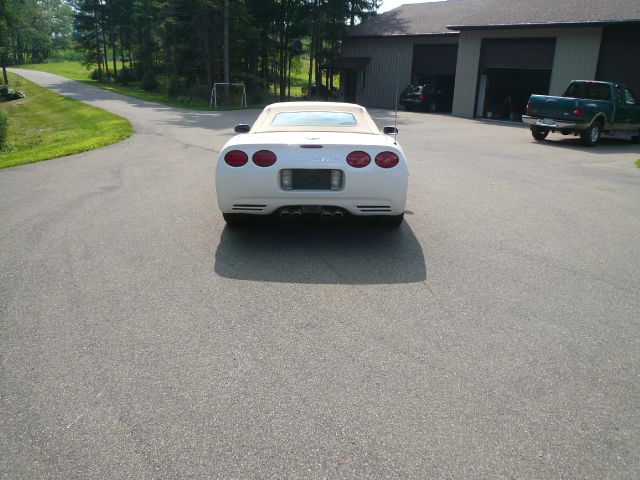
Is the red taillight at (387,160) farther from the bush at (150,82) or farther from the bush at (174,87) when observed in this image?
the bush at (150,82)

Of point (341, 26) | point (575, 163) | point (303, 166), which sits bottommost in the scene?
point (575, 163)

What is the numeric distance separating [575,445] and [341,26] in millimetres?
39972

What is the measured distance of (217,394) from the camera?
311 cm

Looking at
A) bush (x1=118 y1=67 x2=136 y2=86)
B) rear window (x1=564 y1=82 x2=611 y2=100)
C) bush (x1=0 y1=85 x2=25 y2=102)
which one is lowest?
bush (x1=0 y1=85 x2=25 y2=102)

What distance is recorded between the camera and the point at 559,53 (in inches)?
1035

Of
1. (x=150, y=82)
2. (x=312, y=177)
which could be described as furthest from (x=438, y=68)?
(x=312, y=177)

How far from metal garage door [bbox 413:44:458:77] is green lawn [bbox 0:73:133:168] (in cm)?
2067

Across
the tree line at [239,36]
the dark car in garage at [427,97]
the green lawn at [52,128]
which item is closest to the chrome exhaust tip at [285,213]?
the green lawn at [52,128]

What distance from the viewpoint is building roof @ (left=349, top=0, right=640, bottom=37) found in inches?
970

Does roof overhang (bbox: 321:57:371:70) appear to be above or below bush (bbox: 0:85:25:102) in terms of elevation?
above

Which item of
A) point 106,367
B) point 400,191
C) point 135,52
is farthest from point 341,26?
point 106,367

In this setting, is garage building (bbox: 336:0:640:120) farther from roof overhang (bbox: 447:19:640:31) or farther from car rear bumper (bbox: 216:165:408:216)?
car rear bumper (bbox: 216:165:408:216)

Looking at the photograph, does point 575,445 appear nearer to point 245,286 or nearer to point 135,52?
point 245,286

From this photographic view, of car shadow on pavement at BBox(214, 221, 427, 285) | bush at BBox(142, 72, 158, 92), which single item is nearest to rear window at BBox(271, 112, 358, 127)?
car shadow on pavement at BBox(214, 221, 427, 285)
